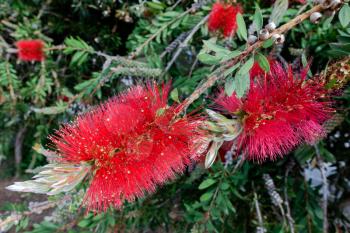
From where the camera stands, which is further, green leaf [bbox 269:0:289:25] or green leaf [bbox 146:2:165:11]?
green leaf [bbox 146:2:165:11]

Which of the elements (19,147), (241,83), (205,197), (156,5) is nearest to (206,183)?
(205,197)

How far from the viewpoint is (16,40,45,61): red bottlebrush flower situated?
5.49 ft

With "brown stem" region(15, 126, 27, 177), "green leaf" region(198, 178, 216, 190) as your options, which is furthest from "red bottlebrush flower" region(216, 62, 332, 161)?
"brown stem" region(15, 126, 27, 177)

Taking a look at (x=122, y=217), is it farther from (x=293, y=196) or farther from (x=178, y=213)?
(x=293, y=196)

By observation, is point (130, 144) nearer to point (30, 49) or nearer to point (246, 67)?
point (246, 67)

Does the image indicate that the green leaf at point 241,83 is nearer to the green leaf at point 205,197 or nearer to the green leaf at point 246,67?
the green leaf at point 246,67

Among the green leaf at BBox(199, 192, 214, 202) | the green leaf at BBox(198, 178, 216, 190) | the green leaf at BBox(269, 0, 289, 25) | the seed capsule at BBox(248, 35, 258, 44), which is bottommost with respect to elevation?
the green leaf at BBox(199, 192, 214, 202)

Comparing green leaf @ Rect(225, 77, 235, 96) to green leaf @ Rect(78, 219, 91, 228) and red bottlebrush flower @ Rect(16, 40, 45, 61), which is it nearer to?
green leaf @ Rect(78, 219, 91, 228)

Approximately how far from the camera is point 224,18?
1.23 metres

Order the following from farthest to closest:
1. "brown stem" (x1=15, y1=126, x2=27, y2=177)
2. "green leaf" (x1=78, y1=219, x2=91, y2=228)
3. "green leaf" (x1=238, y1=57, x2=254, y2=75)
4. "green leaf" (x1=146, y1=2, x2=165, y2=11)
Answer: "brown stem" (x1=15, y1=126, x2=27, y2=177)
"green leaf" (x1=146, y1=2, x2=165, y2=11)
"green leaf" (x1=78, y1=219, x2=91, y2=228)
"green leaf" (x1=238, y1=57, x2=254, y2=75)

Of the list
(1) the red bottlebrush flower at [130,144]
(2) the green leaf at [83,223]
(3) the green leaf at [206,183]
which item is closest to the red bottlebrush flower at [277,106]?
(1) the red bottlebrush flower at [130,144]

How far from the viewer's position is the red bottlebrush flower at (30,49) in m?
1.67

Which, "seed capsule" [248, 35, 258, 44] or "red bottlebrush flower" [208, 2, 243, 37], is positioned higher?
"seed capsule" [248, 35, 258, 44]

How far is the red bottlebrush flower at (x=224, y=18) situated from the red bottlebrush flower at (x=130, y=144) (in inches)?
24.0
